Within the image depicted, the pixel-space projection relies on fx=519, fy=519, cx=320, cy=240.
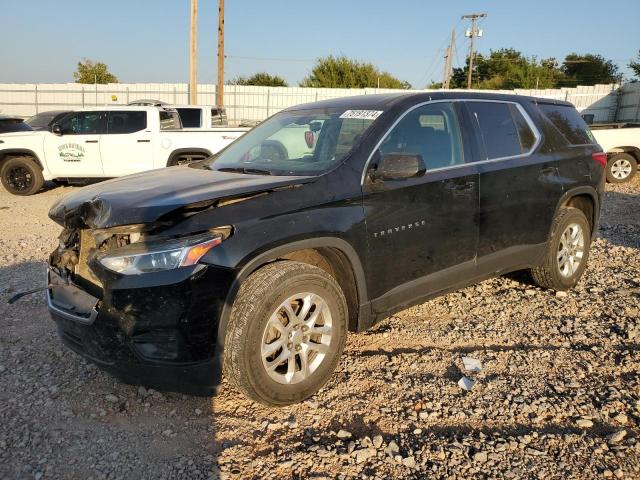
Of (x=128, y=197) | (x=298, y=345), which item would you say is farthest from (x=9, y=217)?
(x=298, y=345)

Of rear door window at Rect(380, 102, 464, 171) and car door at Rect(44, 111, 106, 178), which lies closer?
rear door window at Rect(380, 102, 464, 171)

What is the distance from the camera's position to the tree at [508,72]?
5353cm

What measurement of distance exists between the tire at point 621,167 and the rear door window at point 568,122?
318 inches

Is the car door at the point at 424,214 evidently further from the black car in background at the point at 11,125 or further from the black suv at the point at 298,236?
the black car in background at the point at 11,125

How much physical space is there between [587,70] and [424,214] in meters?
66.9

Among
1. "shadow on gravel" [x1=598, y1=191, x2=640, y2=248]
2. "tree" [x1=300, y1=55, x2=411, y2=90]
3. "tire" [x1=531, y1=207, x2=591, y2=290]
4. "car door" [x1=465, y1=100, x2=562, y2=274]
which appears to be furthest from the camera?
"tree" [x1=300, y1=55, x2=411, y2=90]

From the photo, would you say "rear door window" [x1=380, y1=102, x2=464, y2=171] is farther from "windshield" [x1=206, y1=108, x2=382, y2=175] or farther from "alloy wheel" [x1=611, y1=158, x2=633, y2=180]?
"alloy wheel" [x1=611, y1=158, x2=633, y2=180]

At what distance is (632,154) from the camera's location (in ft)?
39.2

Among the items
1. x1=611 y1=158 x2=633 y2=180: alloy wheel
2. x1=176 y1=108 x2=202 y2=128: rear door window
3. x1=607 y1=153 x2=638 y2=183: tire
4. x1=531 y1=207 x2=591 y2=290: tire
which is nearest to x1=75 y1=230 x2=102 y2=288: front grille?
x1=531 y1=207 x2=591 y2=290: tire

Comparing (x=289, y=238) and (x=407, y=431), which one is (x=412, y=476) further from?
(x=289, y=238)

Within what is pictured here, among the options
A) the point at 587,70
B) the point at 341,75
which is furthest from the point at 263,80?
the point at 587,70

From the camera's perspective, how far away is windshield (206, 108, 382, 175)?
3375 millimetres

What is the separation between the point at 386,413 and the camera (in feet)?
9.68

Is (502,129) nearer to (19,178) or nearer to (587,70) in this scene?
(19,178)
